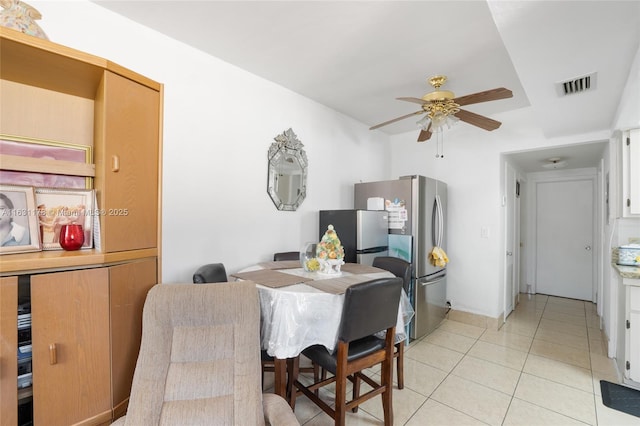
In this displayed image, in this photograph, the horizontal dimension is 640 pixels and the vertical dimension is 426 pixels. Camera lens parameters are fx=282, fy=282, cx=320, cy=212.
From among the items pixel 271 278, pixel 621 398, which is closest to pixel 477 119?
pixel 271 278

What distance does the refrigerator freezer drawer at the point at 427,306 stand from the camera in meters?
3.11

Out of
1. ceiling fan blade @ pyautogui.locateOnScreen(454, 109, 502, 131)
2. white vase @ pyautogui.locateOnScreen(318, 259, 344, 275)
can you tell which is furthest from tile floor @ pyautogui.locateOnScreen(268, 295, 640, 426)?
ceiling fan blade @ pyautogui.locateOnScreen(454, 109, 502, 131)

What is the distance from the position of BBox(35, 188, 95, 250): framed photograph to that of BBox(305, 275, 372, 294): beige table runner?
4.06 feet

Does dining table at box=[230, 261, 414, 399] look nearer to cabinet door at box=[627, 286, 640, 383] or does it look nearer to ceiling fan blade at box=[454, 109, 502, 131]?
ceiling fan blade at box=[454, 109, 502, 131]

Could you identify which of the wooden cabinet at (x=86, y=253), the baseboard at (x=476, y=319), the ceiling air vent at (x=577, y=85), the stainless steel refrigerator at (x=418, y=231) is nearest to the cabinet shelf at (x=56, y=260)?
the wooden cabinet at (x=86, y=253)

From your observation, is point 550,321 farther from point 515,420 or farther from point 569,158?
point 515,420

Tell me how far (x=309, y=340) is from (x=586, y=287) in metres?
5.47

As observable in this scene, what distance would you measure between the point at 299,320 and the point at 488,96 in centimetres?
207

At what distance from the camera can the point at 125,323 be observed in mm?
1336

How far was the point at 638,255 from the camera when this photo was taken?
247 centimetres

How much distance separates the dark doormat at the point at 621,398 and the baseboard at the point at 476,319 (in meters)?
1.17

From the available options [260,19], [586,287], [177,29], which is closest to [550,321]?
[586,287]

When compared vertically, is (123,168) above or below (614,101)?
below

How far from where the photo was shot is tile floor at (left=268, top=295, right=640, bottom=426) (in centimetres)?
193
